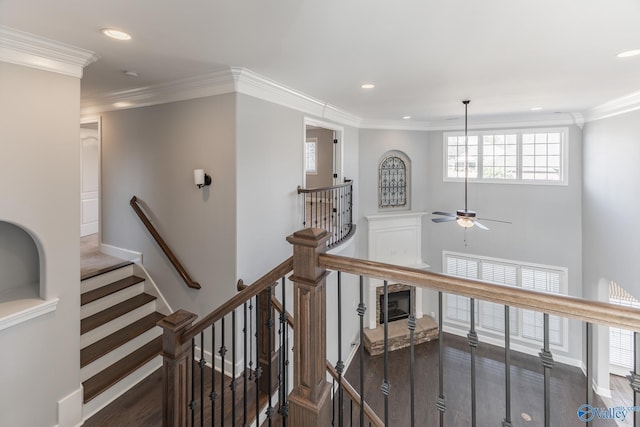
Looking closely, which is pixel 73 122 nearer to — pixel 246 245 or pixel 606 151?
pixel 246 245

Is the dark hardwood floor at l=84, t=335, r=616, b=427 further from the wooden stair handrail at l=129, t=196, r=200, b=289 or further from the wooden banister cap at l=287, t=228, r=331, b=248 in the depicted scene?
the wooden banister cap at l=287, t=228, r=331, b=248

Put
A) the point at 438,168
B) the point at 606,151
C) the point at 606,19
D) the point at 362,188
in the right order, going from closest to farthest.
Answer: the point at 606,19, the point at 606,151, the point at 362,188, the point at 438,168

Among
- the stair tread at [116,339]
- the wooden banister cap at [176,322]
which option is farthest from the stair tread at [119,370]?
the wooden banister cap at [176,322]

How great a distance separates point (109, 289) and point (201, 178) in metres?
1.80

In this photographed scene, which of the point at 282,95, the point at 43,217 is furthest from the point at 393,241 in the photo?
the point at 43,217

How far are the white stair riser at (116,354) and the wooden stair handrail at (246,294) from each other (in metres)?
1.86

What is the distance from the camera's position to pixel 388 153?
7.47 m

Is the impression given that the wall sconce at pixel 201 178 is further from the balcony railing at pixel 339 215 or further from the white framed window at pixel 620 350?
the white framed window at pixel 620 350

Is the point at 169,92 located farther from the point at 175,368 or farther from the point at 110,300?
the point at 175,368

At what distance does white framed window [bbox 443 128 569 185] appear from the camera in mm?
6727

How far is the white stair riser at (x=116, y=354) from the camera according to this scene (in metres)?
3.01

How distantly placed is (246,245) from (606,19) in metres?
3.67

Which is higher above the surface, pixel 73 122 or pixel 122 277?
pixel 73 122

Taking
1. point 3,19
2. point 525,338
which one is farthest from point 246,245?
point 525,338
